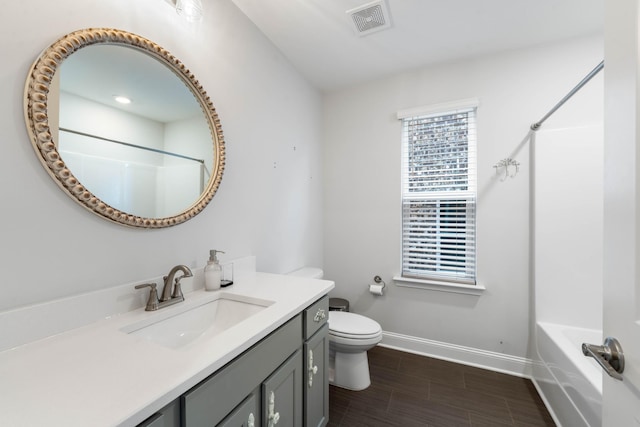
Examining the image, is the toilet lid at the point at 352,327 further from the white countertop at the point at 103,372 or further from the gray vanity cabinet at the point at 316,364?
the white countertop at the point at 103,372

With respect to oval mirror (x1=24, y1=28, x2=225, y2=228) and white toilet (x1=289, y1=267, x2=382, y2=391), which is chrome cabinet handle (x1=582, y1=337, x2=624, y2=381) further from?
oval mirror (x1=24, y1=28, x2=225, y2=228)

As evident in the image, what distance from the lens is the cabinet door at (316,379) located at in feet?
3.95

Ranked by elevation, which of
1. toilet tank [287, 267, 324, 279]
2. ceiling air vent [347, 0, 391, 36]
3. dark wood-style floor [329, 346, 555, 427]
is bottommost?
dark wood-style floor [329, 346, 555, 427]

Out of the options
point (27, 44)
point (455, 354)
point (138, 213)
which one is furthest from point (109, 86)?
point (455, 354)

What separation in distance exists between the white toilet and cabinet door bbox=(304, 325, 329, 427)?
38 centimetres

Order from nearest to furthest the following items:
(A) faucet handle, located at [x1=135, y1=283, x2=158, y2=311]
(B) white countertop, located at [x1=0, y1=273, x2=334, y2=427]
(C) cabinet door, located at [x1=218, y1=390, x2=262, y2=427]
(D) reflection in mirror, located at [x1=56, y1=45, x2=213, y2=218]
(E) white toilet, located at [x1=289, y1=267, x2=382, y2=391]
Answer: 1. (B) white countertop, located at [x1=0, y1=273, x2=334, y2=427]
2. (C) cabinet door, located at [x1=218, y1=390, x2=262, y2=427]
3. (D) reflection in mirror, located at [x1=56, y1=45, x2=213, y2=218]
4. (A) faucet handle, located at [x1=135, y1=283, x2=158, y2=311]
5. (E) white toilet, located at [x1=289, y1=267, x2=382, y2=391]

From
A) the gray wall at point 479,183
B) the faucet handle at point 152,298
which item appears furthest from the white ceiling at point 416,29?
the faucet handle at point 152,298

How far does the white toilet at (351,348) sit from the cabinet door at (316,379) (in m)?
0.38

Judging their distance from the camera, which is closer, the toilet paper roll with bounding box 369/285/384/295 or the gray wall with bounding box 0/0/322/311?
the gray wall with bounding box 0/0/322/311

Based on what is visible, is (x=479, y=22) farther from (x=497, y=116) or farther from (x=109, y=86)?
(x=109, y=86)

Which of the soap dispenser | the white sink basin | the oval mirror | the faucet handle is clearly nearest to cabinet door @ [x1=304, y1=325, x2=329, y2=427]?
the white sink basin

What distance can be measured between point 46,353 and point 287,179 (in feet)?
5.28

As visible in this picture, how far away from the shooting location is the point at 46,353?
0.72 m

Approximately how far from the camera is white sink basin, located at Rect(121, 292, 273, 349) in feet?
3.22
